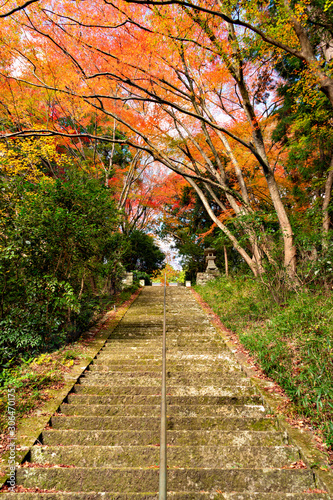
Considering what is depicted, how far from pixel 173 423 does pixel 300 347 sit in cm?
176

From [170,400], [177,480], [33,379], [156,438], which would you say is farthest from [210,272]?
[177,480]

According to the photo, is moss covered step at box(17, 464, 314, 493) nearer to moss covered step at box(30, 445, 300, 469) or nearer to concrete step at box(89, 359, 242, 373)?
moss covered step at box(30, 445, 300, 469)

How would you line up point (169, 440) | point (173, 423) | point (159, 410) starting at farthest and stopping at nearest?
point (159, 410), point (173, 423), point (169, 440)

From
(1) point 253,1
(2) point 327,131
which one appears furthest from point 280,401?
(2) point 327,131

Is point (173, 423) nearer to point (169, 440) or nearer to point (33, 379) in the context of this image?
point (169, 440)

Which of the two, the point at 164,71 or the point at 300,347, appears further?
the point at 164,71

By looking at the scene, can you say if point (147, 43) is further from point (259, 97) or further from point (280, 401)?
point (280, 401)

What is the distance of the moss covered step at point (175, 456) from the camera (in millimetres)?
2301

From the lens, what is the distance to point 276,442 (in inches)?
101

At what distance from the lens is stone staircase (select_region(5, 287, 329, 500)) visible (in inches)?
82.6

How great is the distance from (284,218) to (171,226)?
12.8 m

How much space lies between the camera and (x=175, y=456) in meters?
2.35

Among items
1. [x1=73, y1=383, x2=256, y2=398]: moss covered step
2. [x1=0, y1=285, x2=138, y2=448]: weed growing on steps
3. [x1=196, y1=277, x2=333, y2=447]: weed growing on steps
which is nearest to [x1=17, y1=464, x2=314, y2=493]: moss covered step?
[x1=196, y1=277, x2=333, y2=447]: weed growing on steps

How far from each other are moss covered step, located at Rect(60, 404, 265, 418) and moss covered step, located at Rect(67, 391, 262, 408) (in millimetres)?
112
